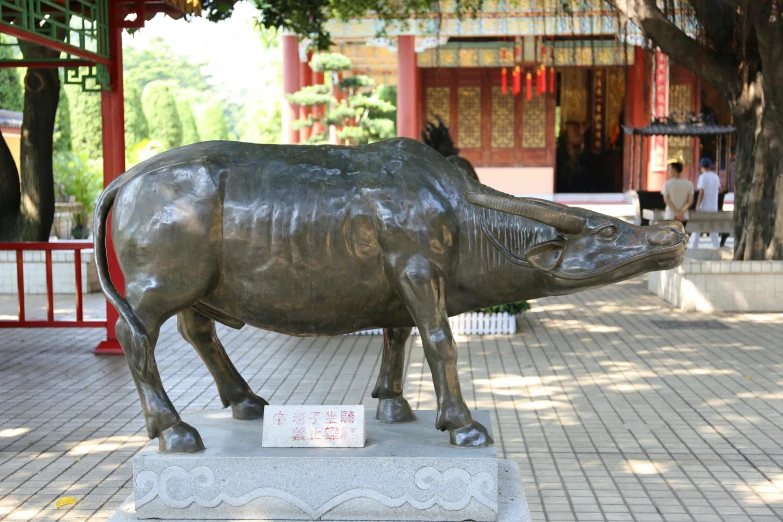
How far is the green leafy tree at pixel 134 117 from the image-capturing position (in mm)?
35000

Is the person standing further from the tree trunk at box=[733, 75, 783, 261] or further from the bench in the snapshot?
the tree trunk at box=[733, 75, 783, 261]

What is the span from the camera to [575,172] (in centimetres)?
3112

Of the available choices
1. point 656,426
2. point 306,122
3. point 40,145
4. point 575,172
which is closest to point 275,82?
point 575,172

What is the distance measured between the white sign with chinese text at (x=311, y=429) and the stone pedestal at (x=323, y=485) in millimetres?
36

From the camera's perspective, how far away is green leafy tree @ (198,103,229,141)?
45.1 meters

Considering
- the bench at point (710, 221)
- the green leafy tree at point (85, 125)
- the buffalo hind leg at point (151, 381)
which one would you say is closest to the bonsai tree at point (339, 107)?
the bench at point (710, 221)

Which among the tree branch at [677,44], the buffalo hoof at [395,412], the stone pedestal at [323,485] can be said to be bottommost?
the stone pedestal at [323,485]

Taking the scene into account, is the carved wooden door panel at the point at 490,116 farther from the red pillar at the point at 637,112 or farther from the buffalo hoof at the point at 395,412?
the buffalo hoof at the point at 395,412

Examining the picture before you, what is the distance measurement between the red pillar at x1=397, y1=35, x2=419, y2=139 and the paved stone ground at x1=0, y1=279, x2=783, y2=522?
11.8m

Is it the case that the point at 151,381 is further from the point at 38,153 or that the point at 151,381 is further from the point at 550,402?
the point at 38,153

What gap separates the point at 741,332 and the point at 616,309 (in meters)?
1.92

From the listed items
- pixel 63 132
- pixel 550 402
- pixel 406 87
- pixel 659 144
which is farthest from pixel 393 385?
pixel 63 132

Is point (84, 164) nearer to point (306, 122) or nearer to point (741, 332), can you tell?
point (306, 122)

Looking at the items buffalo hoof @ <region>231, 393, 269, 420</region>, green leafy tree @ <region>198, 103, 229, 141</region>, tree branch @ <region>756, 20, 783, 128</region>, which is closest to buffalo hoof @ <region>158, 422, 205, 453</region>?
buffalo hoof @ <region>231, 393, 269, 420</region>
